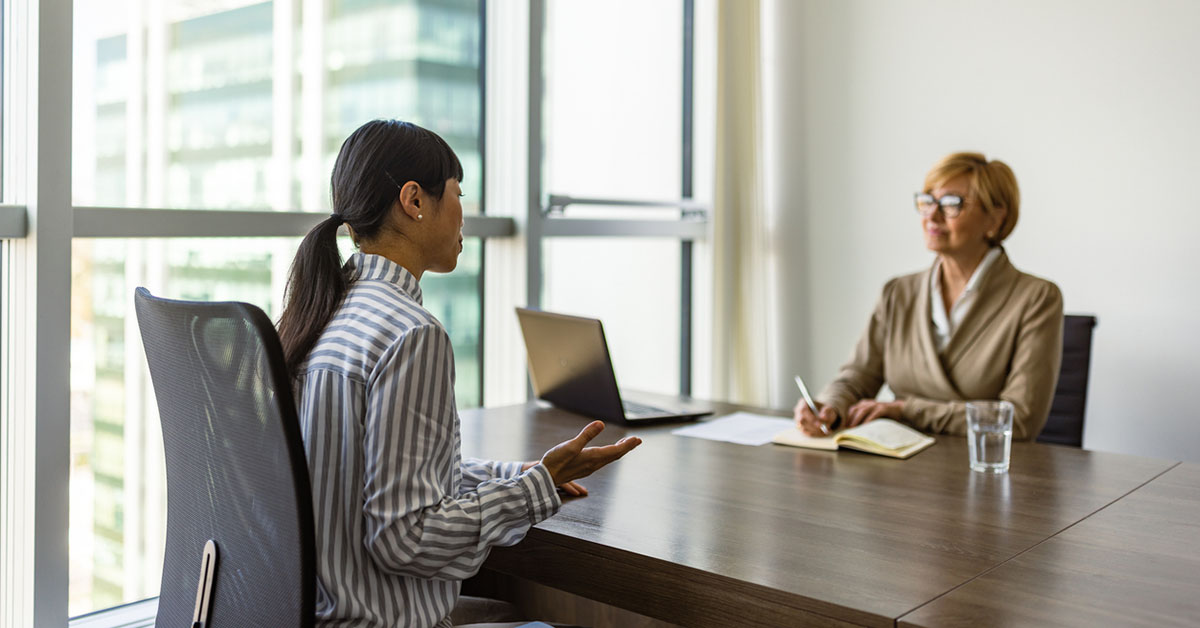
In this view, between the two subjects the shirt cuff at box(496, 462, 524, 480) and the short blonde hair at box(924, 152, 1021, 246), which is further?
the short blonde hair at box(924, 152, 1021, 246)

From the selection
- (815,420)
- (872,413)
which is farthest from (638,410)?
(872,413)

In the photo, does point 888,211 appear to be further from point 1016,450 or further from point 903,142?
point 1016,450

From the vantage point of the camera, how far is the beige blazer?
238cm

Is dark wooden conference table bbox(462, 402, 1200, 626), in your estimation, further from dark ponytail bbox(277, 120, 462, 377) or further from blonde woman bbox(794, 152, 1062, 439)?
dark ponytail bbox(277, 120, 462, 377)

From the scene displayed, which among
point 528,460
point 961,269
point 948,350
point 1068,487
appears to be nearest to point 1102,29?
point 961,269

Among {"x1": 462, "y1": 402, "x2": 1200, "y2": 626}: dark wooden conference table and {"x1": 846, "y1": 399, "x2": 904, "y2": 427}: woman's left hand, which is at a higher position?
{"x1": 846, "y1": 399, "x2": 904, "y2": 427}: woman's left hand

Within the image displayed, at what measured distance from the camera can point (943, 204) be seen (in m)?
2.64

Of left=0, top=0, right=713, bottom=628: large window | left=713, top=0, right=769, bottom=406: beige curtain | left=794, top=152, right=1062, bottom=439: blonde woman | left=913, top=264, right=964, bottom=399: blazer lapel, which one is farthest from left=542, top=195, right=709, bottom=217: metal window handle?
left=913, top=264, right=964, bottom=399: blazer lapel

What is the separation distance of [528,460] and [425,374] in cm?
76

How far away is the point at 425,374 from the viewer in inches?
48.8

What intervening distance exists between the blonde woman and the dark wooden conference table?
1.10ft

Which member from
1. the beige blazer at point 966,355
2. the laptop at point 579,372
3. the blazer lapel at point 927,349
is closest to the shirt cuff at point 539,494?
the laptop at point 579,372

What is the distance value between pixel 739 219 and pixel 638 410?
5.73 feet

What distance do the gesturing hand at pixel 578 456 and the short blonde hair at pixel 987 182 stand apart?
1.60 meters
